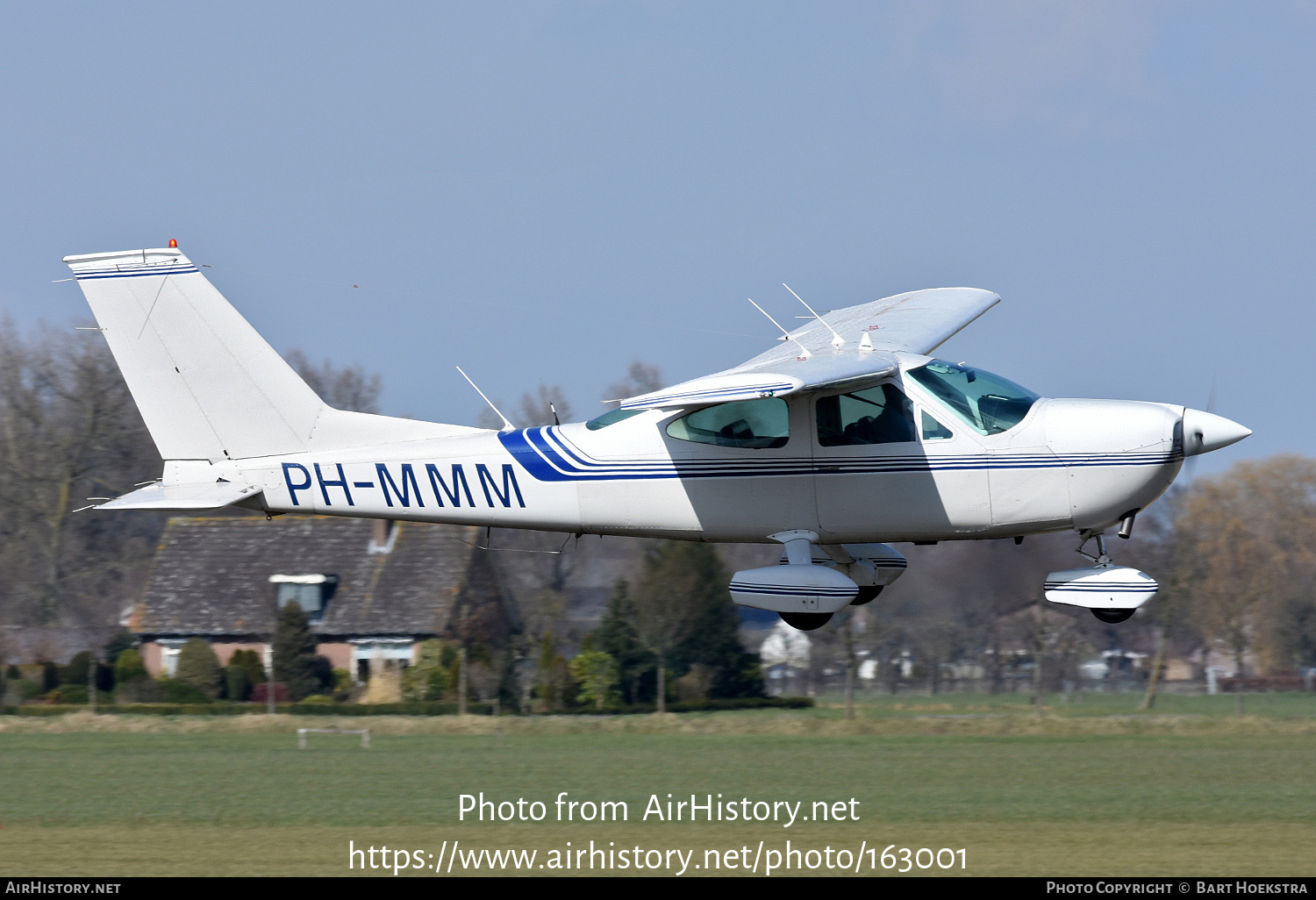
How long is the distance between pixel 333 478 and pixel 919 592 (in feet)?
93.9

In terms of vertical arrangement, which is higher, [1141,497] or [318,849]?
[1141,497]

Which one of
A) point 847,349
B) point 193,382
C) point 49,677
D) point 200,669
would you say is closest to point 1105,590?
point 847,349

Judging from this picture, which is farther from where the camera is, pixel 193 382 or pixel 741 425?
pixel 193 382

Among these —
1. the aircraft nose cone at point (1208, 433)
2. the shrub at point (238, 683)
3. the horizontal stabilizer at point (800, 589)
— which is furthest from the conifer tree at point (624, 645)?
the aircraft nose cone at point (1208, 433)

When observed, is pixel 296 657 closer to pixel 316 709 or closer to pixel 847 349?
pixel 316 709

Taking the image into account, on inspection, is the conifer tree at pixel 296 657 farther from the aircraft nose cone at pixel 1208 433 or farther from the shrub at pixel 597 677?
the aircraft nose cone at pixel 1208 433

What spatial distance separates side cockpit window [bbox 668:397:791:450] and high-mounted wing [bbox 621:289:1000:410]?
34 centimetres

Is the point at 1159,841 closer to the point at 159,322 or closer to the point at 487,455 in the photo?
the point at 487,455

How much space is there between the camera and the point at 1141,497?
41.1 feet

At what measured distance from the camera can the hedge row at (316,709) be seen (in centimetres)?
4569

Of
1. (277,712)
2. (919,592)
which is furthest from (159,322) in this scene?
(277,712)

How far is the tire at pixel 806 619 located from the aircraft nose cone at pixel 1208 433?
3.25 metres

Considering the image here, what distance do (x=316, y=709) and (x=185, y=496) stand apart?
34335mm

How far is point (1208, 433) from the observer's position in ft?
40.2
